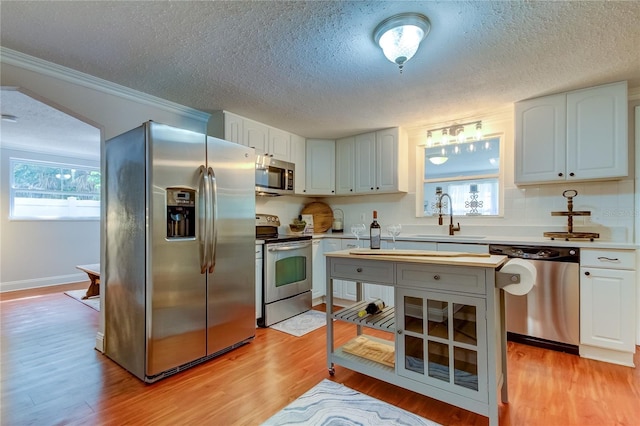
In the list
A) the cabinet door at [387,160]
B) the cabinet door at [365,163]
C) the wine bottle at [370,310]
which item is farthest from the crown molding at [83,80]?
→ the wine bottle at [370,310]

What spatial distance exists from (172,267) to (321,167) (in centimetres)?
263

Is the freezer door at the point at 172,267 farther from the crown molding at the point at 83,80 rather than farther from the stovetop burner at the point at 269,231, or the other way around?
the stovetop burner at the point at 269,231

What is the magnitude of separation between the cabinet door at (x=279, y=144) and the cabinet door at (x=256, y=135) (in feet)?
0.22

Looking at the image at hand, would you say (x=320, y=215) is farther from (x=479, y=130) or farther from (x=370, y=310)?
(x=370, y=310)

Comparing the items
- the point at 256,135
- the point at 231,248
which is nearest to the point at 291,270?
the point at 231,248

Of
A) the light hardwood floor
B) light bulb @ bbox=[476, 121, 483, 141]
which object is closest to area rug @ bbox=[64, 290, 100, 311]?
the light hardwood floor

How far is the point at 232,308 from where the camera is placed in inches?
102

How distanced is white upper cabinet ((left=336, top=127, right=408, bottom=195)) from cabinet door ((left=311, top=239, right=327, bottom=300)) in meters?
0.86

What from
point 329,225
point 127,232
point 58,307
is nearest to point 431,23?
point 127,232

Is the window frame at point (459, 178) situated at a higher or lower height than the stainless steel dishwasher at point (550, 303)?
higher

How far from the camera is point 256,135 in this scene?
3.60 metres

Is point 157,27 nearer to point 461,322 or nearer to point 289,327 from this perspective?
point 461,322

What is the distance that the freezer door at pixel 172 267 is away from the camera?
210 centimetres

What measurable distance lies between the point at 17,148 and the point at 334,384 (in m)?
6.36
